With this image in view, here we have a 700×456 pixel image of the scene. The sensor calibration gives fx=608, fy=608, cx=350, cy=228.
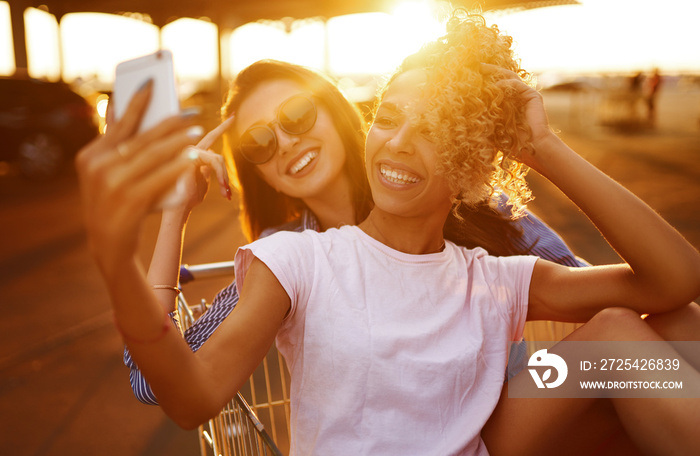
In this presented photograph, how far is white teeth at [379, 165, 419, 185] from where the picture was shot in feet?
5.61

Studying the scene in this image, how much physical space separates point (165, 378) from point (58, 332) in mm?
4447

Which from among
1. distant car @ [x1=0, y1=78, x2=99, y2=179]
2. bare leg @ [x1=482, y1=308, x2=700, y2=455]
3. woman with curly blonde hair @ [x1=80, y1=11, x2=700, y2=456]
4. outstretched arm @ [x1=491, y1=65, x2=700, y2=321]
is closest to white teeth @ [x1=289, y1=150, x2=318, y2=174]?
woman with curly blonde hair @ [x1=80, y1=11, x2=700, y2=456]

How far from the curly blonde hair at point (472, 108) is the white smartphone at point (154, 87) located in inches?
35.6

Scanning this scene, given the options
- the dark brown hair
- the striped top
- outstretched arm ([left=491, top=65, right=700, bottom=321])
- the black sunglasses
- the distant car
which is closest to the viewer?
outstretched arm ([left=491, top=65, right=700, bottom=321])

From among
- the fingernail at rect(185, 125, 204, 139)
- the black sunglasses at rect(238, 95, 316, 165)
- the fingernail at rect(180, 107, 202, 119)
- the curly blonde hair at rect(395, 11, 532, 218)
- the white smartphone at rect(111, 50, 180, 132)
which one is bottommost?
the black sunglasses at rect(238, 95, 316, 165)

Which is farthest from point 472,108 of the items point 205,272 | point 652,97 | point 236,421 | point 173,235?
point 652,97

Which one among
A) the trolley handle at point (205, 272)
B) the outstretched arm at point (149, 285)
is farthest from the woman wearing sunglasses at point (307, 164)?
Result: the outstretched arm at point (149, 285)

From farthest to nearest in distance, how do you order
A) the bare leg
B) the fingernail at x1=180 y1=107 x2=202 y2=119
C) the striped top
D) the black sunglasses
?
the black sunglasses → the striped top → the bare leg → the fingernail at x1=180 y1=107 x2=202 y2=119

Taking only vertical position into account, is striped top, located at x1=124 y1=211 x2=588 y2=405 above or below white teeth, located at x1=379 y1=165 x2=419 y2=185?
below

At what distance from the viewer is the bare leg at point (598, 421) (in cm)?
154

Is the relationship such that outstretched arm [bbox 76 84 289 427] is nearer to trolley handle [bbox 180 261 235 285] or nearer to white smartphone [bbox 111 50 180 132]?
white smartphone [bbox 111 50 180 132]

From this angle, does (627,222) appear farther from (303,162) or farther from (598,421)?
(303,162)

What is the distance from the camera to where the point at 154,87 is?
2.73 feet

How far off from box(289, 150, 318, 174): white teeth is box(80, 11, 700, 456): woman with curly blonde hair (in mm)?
651
